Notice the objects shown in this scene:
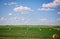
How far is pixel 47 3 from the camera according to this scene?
1.89 metres

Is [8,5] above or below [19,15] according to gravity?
above

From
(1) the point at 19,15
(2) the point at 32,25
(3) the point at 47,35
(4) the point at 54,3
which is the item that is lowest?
(3) the point at 47,35

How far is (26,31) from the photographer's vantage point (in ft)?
6.23

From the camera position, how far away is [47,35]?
73.9 inches

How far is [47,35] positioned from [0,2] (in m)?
0.83

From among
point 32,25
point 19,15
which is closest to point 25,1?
point 19,15

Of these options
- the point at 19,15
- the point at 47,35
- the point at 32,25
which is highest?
the point at 19,15

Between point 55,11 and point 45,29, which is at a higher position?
point 55,11

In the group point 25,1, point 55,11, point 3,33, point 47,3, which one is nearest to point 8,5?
point 25,1

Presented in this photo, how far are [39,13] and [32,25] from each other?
20 centimetres

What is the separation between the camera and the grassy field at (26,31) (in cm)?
189

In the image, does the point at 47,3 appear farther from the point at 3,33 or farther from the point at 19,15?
the point at 3,33

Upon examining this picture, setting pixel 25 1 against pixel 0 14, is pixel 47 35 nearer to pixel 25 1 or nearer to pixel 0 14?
pixel 25 1

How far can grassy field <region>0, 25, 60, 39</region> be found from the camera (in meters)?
1.89
